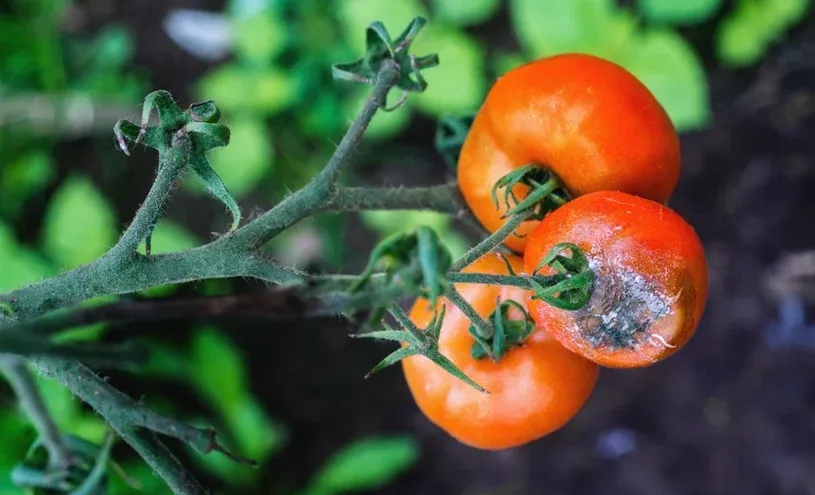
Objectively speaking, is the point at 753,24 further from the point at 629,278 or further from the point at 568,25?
the point at 629,278

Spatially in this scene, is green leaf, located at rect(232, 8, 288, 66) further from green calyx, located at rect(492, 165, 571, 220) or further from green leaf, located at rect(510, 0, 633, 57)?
green calyx, located at rect(492, 165, 571, 220)

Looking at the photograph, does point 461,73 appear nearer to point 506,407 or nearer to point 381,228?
point 381,228

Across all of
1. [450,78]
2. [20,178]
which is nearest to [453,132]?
[450,78]

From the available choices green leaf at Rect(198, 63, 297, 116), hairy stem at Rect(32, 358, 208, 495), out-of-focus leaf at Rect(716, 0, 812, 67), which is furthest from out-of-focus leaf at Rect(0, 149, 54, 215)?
out-of-focus leaf at Rect(716, 0, 812, 67)

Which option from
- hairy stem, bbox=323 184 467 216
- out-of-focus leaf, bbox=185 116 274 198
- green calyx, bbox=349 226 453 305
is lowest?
out-of-focus leaf, bbox=185 116 274 198

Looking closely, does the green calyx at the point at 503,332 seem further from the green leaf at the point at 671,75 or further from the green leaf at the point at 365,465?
the green leaf at the point at 365,465

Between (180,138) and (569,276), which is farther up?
(180,138)

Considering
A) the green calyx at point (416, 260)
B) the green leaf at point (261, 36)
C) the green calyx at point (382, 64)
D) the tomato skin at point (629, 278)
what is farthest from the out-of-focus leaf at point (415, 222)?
the green calyx at point (416, 260)
